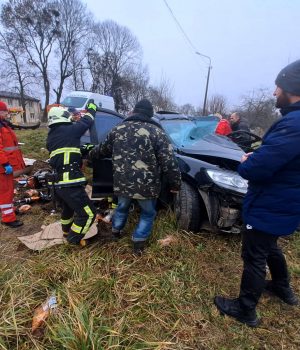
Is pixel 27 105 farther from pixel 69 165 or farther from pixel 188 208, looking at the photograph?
pixel 188 208

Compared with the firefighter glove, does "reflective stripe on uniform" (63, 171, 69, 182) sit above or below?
below

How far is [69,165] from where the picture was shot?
319 centimetres

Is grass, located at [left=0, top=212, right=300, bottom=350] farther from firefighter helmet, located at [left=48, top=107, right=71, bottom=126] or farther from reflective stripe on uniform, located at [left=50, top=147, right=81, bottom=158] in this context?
firefighter helmet, located at [left=48, top=107, right=71, bottom=126]

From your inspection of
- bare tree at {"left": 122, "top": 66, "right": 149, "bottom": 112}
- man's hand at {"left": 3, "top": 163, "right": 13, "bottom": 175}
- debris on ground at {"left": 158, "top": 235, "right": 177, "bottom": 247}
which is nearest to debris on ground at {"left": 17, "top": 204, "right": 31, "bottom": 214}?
man's hand at {"left": 3, "top": 163, "right": 13, "bottom": 175}

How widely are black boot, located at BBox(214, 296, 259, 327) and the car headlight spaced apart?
1119 millimetres

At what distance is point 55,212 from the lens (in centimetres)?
455

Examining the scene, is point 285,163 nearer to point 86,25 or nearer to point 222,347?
point 222,347

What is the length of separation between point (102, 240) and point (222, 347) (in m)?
1.85

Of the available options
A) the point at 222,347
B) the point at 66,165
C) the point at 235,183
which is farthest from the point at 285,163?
the point at 66,165

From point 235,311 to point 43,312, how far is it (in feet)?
5.20

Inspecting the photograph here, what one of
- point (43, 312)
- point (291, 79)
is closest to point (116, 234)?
point (43, 312)

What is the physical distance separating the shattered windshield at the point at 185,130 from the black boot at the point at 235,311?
2.02 metres

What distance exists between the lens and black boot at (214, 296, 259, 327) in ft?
7.77

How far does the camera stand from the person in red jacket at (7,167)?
398 cm
